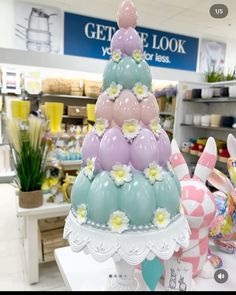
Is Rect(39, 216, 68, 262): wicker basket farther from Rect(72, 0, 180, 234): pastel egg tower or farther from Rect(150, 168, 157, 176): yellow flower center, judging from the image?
Rect(150, 168, 157, 176): yellow flower center

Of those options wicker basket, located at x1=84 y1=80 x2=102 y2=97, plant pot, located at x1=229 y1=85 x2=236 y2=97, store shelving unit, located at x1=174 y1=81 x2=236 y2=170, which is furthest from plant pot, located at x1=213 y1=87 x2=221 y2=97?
wicker basket, located at x1=84 y1=80 x2=102 y2=97

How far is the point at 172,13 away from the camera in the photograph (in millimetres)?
5336

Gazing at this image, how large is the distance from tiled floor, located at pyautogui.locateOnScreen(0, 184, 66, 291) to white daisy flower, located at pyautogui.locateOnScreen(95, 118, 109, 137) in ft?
5.27

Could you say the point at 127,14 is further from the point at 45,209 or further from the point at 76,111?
the point at 76,111

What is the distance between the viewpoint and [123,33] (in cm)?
87

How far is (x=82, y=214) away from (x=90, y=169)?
0.45 ft

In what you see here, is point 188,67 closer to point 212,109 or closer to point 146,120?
point 212,109

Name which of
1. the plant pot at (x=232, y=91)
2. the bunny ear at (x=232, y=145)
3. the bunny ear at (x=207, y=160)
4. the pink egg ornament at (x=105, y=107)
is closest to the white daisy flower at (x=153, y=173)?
the pink egg ornament at (x=105, y=107)

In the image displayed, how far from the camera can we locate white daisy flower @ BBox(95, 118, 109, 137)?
2.80 feet

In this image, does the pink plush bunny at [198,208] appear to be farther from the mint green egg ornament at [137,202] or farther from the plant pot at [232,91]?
the plant pot at [232,91]

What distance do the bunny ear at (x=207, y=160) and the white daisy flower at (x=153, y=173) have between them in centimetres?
32

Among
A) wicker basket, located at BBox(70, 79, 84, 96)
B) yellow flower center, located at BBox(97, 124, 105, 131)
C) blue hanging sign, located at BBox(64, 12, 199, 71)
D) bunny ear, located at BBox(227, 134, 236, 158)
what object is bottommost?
bunny ear, located at BBox(227, 134, 236, 158)

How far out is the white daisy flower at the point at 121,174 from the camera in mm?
776

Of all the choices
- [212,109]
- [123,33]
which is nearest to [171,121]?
[212,109]
